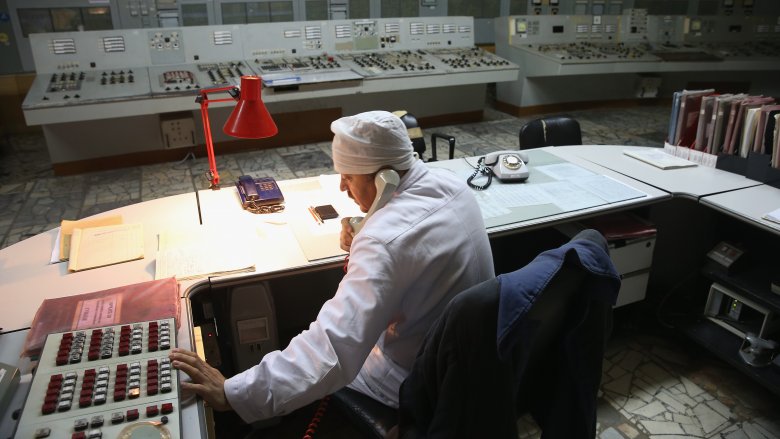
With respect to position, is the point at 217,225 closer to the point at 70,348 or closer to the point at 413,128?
the point at 70,348

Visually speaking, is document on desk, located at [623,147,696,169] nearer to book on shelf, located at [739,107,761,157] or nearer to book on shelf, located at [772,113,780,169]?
book on shelf, located at [739,107,761,157]

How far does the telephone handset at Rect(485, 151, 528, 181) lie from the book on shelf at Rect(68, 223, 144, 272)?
4.86 ft

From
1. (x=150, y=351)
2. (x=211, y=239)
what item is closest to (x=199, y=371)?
(x=150, y=351)

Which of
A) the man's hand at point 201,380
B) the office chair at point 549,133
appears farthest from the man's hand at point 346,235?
the office chair at point 549,133

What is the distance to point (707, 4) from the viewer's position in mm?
7410

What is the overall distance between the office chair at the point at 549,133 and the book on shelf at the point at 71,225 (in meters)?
2.11

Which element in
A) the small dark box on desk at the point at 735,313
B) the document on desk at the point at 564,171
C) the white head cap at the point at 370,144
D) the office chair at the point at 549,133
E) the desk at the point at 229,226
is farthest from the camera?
the office chair at the point at 549,133

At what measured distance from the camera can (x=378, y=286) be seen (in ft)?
4.07

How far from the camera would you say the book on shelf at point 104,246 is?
5.72ft

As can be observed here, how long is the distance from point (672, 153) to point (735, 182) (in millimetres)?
456

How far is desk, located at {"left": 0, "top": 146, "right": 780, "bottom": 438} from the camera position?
5.14ft

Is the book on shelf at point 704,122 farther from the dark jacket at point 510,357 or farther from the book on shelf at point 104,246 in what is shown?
the book on shelf at point 104,246

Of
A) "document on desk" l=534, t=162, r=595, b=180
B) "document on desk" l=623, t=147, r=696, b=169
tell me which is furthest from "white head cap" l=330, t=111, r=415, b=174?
"document on desk" l=623, t=147, r=696, b=169

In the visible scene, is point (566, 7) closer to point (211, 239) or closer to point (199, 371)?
point (211, 239)
